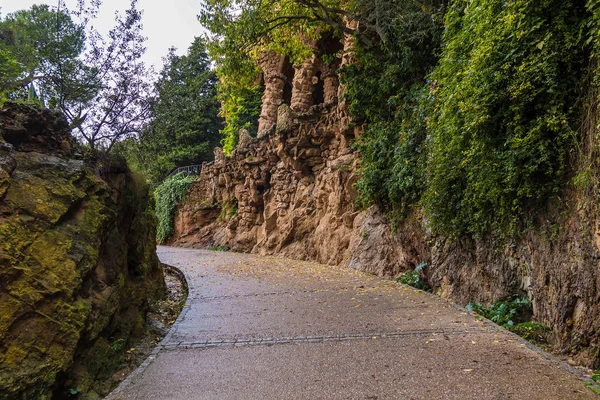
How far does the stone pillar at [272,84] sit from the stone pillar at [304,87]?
2.71 meters

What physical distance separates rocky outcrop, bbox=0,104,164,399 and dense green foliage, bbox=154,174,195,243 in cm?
2010

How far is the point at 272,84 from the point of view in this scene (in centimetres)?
2148

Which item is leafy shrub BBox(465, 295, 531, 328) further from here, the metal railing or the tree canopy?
the metal railing

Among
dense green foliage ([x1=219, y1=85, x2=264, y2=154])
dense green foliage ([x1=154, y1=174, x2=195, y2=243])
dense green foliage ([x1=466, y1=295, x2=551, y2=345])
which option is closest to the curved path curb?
dense green foliage ([x1=466, y1=295, x2=551, y2=345])

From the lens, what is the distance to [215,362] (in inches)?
181

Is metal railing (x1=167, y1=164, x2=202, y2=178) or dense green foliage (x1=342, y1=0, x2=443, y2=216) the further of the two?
metal railing (x1=167, y1=164, x2=202, y2=178)

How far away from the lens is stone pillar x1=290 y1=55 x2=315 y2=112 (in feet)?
A: 61.2

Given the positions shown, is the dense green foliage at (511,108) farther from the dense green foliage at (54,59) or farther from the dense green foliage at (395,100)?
the dense green foliage at (54,59)

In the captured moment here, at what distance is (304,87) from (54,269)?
16284 mm

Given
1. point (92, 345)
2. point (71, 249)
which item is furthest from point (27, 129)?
point (92, 345)

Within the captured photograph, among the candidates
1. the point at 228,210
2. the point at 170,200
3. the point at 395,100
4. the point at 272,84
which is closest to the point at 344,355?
the point at 395,100

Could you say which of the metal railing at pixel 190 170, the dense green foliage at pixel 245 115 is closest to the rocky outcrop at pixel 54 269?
the dense green foliage at pixel 245 115

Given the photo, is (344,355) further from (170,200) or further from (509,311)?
(170,200)

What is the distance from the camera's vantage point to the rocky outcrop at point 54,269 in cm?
327
